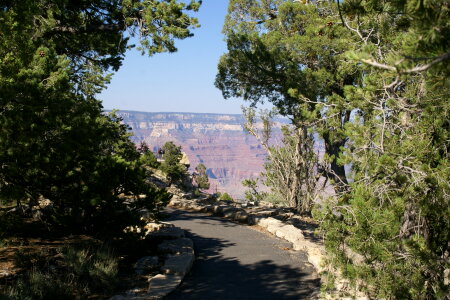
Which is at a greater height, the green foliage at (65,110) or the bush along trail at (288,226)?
the green foliage at (65,110)

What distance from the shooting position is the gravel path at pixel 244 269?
640 cm

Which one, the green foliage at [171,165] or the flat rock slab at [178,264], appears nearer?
the flat rock slab at [178,264]

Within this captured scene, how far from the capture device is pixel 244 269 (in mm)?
7637

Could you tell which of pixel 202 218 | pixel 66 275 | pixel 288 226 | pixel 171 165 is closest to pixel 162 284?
pixel 66 275

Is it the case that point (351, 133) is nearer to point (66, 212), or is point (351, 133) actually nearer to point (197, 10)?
point (197, 10)

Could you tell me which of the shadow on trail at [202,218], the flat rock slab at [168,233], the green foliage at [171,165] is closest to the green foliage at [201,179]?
the green foliage at [171,165]

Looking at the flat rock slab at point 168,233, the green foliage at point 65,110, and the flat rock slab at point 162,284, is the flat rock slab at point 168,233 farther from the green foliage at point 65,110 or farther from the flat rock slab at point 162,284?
the flat rock slab at point 162,284

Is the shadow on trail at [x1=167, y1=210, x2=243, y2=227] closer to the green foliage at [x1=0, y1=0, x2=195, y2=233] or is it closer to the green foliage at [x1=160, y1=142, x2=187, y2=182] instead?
the green foliage at [x1=0, y1=0, x2=195, y2=233]

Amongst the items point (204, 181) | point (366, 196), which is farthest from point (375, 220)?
point (204, 181)

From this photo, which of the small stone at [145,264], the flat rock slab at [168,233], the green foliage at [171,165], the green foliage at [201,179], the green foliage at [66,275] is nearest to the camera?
the green foliage at [66,275]

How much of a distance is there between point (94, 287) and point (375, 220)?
4533 millimetres

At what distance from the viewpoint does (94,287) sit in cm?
601

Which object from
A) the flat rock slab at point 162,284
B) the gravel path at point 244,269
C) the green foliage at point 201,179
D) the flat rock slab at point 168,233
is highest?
the flat rock slab at point 168,233

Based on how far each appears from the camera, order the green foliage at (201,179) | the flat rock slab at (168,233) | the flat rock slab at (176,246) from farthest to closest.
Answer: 1. the green foliage at (201,179)
2. the flat rock slab at (168,233)
3. the flat rock slab at (176,246)
